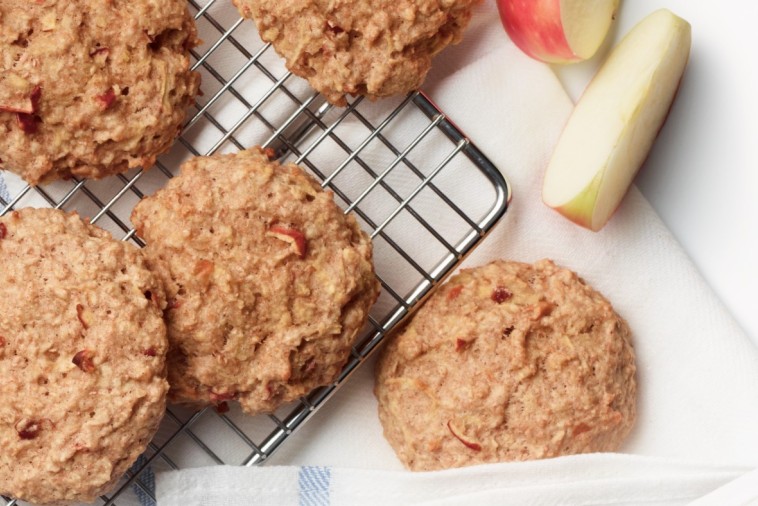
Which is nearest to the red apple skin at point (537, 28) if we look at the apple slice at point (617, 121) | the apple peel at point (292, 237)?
the apple slice at point (617, 121)

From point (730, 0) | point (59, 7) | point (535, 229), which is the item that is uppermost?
point (730, 0)

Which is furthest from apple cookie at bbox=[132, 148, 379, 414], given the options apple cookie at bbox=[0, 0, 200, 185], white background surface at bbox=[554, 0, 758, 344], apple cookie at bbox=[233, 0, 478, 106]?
white background surface at bbox=[554, 0, 758, 344]

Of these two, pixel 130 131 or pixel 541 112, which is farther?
pixel 541 112

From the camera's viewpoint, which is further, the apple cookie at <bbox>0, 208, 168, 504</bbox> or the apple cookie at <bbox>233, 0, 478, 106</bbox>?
the apple cookie at <bbox>233, 0, 478, 106</bbox>

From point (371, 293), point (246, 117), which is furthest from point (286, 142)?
point (371, 293)

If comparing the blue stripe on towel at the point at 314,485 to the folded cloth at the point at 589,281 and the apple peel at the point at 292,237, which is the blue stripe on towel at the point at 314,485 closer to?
the folded cloth at the point at 589,281

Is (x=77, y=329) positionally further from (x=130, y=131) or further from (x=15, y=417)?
(x=130, y=131)

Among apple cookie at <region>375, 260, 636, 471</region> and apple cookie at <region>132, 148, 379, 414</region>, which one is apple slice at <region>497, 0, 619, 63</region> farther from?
apple cookie at <region>132, 148, 379, 414</region>
